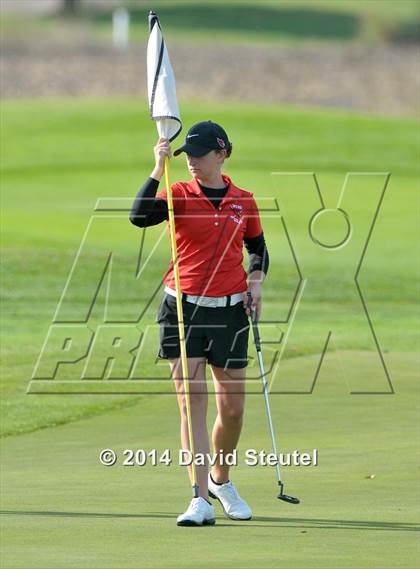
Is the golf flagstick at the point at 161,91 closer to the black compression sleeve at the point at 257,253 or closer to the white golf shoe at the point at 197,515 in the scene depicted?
the white golf shoe at the point at 197,515

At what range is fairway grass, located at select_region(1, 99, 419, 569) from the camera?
24.8 ft

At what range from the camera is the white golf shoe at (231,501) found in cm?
816

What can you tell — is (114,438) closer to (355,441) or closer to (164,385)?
(355,441)

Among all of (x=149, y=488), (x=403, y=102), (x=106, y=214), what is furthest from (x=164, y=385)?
(x=403, y=102)

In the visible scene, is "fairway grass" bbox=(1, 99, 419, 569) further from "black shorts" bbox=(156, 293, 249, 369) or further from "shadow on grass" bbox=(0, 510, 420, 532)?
"black shorts" bbox=(156, 293, 249, 369)

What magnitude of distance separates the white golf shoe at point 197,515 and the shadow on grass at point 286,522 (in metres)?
0.13

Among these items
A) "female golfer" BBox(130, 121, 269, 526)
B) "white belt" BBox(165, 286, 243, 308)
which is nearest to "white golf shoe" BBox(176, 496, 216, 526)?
"female golfer" BBox(130, 121, 269, 526)

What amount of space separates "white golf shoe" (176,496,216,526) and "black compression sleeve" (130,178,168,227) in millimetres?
1533

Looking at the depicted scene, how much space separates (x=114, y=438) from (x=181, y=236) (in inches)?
116

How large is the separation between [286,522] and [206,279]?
4.57ft

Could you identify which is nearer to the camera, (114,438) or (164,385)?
(114,438)

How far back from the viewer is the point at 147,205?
320 inches

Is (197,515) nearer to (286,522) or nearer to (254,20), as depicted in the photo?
(286,522)

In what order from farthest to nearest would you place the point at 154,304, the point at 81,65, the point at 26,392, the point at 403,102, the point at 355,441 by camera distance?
the point at 81,65, the point at 403,102, the point at 154,304, the point at 26,392, the point at 355,441
